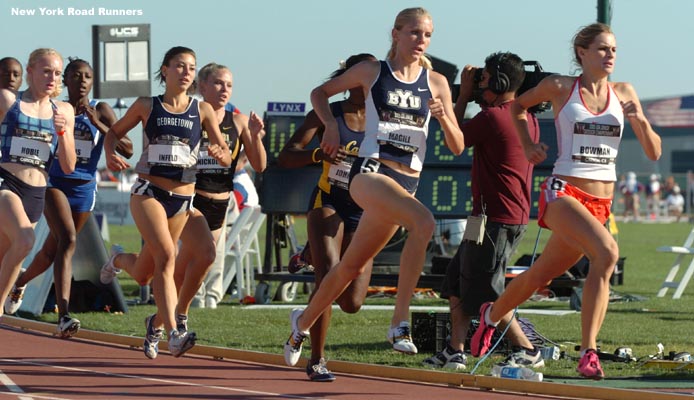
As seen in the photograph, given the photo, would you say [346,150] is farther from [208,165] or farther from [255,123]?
[208,165]

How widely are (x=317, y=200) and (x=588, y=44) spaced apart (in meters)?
2.14

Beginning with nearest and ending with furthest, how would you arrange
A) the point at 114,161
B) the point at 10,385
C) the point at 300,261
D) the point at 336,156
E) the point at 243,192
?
the point at 336,156
the point at 10,385
the point at 114,161
the point at 300,261
the point at 243,192

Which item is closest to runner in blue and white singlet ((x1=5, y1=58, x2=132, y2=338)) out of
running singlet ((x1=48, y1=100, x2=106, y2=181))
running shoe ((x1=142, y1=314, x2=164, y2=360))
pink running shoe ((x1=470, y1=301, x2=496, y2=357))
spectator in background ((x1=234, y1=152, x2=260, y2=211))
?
running singlet ((x1=48, y1=100, x2=106, y2=181))

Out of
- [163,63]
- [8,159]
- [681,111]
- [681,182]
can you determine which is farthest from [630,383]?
[681,111]

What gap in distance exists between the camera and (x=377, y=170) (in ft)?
30.6

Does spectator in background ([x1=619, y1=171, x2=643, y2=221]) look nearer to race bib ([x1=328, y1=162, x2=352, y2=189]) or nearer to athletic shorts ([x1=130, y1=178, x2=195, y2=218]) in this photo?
athletic shorts ([x1=130, y1=178, x2=195, y2=218])

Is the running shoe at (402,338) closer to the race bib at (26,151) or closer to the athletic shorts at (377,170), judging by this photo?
the athletic shorts at (377,170)

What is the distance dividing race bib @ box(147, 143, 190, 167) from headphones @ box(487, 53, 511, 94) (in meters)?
2.25

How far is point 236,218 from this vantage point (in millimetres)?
19766

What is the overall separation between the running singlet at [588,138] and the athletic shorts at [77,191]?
17.1 feet

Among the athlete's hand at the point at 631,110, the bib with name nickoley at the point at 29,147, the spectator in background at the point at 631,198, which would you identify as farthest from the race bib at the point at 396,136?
the spectator in background at the point at 631,198

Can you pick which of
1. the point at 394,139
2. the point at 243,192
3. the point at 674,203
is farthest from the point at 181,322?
the point at 674,203

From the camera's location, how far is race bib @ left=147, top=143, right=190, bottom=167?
1076 cm

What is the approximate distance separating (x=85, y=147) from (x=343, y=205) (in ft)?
12.2
